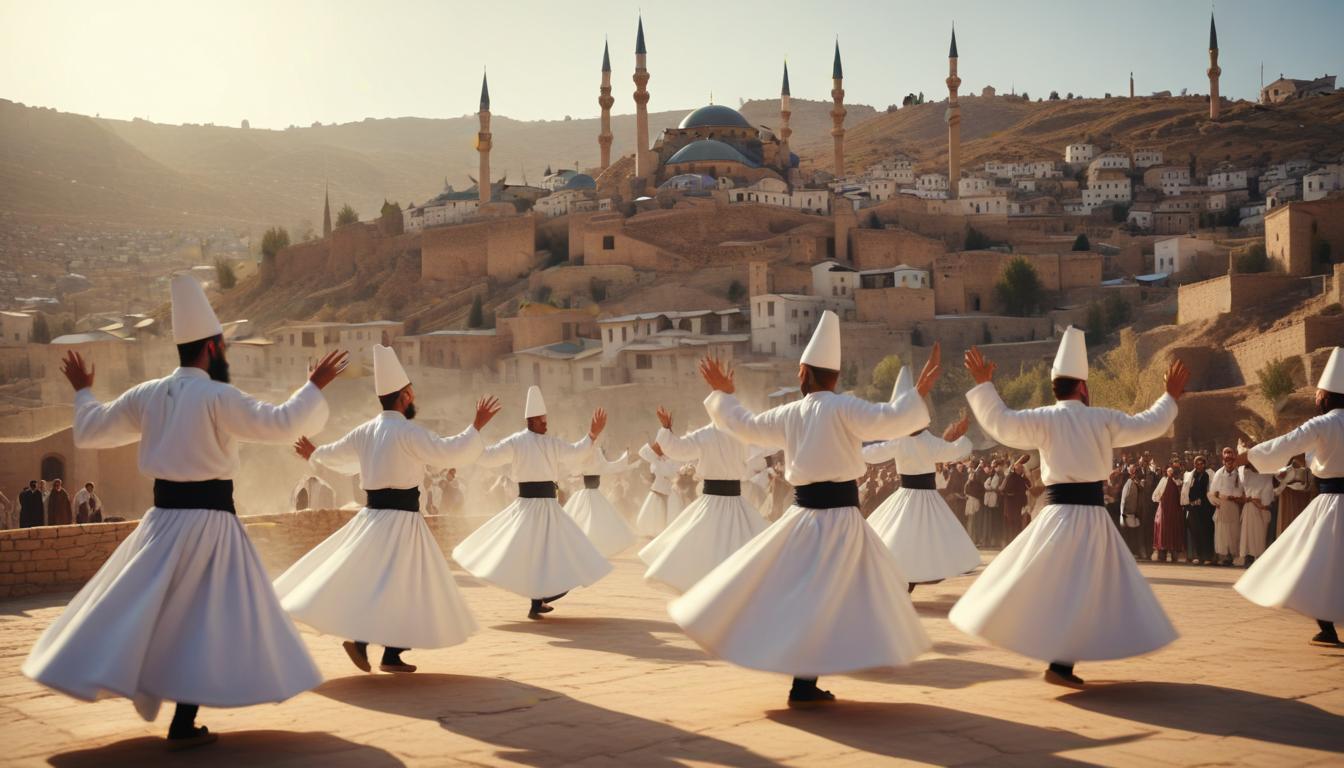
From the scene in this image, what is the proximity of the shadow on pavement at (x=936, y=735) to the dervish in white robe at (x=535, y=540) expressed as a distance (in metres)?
3.85

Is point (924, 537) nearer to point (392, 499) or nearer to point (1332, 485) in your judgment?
point (1332, 485)

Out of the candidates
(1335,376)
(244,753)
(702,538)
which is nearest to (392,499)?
(244,753)

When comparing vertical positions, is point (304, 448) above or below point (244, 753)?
above

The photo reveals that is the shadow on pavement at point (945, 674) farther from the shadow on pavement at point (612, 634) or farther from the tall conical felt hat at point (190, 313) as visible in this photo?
the tall conical felt hat at point (190, 313)

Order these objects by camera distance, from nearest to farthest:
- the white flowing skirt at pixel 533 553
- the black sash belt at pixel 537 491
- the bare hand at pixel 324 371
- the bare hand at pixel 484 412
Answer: the bare hand at pixel 324 371, the bare hand at pixel 484 412, the white flowing skirt at pixel 533 553, the black sash belt at pixel 537 491

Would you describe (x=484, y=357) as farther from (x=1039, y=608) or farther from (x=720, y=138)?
(x=1039, y=608)

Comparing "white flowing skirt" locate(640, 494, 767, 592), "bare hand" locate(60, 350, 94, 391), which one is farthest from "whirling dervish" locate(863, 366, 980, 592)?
"bare hand" locate(60, 350, 94, 391)

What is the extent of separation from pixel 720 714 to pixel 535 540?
4.07m

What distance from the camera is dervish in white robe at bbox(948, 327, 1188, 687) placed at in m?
6.62

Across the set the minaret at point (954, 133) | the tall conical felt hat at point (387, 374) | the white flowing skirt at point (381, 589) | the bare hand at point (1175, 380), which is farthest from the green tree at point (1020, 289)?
the white flowing skirt at point (381, 589)

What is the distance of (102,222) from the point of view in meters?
123

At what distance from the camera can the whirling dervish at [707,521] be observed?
1016 centimetres

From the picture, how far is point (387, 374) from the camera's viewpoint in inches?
328

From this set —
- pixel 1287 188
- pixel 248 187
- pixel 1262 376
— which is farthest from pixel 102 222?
pixel 1262 376
